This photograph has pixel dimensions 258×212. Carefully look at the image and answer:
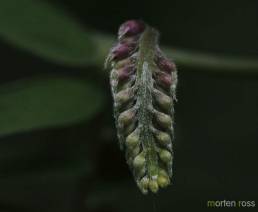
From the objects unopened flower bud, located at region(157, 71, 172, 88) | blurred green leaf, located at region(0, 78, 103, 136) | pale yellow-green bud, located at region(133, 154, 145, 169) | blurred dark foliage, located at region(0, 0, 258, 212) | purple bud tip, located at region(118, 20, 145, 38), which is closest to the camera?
pale yellow-green bud, located at region(133, 154, 145, 169)

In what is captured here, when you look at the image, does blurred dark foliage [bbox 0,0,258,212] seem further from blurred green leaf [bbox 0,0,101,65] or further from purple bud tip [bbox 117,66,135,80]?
purple bud tip [bbox 117,66,135,80]

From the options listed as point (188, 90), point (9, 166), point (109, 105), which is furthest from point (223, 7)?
point (9, 166)

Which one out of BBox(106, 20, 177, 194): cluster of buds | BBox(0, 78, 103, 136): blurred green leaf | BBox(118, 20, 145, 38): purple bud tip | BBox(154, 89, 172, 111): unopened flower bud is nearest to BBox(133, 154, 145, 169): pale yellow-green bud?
BBox(106, 20, 177, 194): cluster of buds

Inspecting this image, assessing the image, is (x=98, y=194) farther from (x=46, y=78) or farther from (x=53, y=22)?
(x=53, y=22)

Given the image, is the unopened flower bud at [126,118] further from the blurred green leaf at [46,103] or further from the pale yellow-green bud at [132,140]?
the blurred green leaf at [46,103]

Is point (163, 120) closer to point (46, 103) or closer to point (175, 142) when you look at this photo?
point (46, 103)

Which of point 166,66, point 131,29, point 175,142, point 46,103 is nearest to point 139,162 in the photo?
point 166,66
